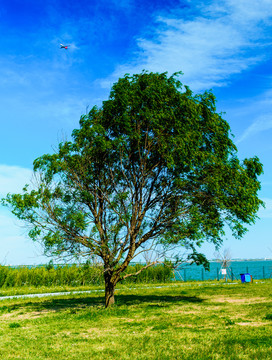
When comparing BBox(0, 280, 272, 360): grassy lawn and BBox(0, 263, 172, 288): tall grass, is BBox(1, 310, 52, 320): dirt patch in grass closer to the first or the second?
BBox(0, 280, 272, 360): grassy lawn

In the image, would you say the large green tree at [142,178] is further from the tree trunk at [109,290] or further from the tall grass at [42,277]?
the tall grass at [42,277]

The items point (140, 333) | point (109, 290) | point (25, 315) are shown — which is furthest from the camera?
point (109, 290)

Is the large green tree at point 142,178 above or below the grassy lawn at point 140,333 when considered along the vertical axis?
above

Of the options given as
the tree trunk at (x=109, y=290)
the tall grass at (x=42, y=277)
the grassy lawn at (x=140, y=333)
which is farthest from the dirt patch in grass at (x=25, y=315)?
the tall grass at (x=42, y=277)

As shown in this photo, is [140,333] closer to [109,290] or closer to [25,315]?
[109,290]

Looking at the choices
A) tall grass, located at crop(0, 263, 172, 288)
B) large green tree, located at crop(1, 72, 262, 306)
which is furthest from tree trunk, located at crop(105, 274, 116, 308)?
tall grass, located at crop(0, 263, 172, 288)

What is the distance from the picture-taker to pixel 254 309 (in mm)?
15430

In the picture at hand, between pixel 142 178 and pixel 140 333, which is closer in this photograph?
pixel 140 333

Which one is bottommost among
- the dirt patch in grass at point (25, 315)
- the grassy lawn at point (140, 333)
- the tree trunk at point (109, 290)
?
the dirt patch in grass at point (25, 315)

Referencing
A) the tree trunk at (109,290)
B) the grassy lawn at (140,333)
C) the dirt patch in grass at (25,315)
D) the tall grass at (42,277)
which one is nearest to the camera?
the grassy lawn at (140,333)

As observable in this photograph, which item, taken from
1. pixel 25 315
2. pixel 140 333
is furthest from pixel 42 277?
pixel 140 333

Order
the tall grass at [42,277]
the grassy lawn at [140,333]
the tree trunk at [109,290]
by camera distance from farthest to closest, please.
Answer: the tall grass at [42,277] < the tree trunk at [109,290] < the grassy lawn at [140,333]

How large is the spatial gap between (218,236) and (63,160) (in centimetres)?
838

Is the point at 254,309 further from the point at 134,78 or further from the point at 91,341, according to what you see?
the point at 134,78
